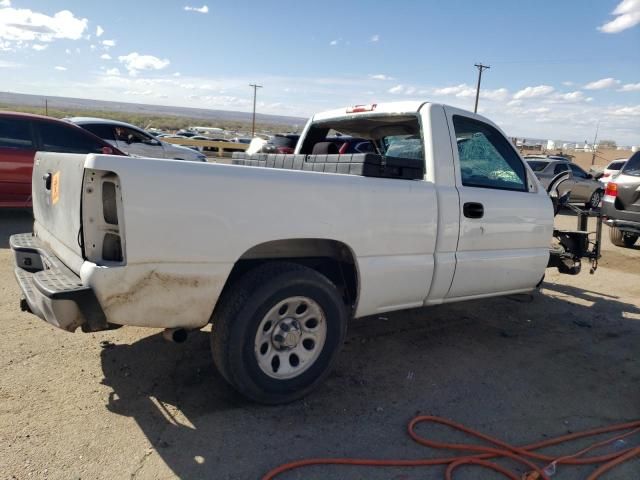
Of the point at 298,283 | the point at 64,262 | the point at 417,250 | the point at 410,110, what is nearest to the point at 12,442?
the point at 64,262

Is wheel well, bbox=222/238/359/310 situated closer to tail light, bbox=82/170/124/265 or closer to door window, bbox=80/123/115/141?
tail light, bbox=82/170/124/265

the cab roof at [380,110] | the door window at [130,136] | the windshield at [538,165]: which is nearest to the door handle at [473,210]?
the cab roof at [380,110]

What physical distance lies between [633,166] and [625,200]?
749 mm

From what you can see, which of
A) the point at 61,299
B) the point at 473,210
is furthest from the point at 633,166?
the point at 61,299

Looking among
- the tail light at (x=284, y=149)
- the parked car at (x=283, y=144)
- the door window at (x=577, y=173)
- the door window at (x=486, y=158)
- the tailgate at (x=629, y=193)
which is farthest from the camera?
the door window at (x=577, y=173)

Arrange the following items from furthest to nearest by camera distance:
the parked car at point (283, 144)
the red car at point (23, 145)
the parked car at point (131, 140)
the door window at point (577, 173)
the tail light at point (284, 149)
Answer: the door window at point (577, 173) < the parked car at point (283, 144) < the tail light at point (284, 149) < the parked car at point (131, 140) < the red car at point (23, 145)

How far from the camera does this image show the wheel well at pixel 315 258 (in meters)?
3.21

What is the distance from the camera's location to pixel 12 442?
2.68m

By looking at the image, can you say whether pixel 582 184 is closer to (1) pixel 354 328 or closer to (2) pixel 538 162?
(2) pixel 538 162

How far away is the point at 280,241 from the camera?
3.20m

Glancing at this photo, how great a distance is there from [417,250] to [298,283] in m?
1.03

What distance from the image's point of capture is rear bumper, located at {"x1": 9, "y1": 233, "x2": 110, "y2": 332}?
2586 mm

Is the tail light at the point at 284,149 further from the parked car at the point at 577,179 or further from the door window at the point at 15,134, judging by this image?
the parked car at the point at 577,179

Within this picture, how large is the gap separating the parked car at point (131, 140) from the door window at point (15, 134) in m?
4.11
